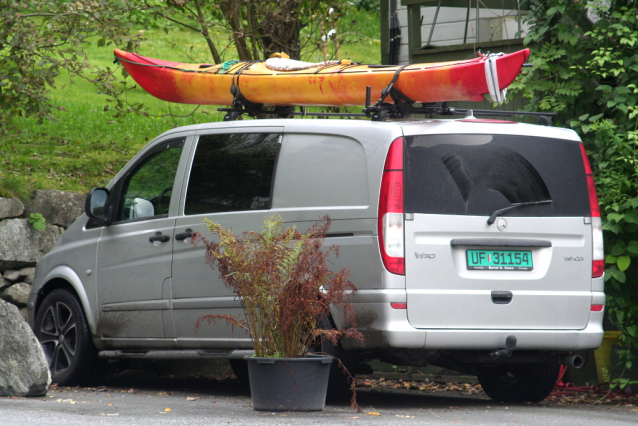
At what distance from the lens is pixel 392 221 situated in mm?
5414

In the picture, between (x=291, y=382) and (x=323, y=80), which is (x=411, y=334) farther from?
(x=323, y=80)

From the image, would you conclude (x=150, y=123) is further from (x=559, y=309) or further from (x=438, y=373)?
(x=559, y=309)

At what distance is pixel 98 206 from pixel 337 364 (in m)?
2.68

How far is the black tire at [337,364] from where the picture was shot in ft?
18.5

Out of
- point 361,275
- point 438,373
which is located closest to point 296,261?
point 361,275

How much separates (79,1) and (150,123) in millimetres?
8178

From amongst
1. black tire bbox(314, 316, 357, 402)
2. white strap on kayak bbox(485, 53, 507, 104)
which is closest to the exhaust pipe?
black tire bbox(314, 316, 357, 402)

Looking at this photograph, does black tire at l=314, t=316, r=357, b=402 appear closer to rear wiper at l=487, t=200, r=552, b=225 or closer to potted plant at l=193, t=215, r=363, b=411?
potted plant at l=193, t=215, r=363, b=411

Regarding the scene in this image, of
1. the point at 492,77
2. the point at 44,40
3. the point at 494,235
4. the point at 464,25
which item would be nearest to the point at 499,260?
the point at 494,235

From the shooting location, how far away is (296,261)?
5.38 meters

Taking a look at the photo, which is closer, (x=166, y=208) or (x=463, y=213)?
(x=463, y=213)

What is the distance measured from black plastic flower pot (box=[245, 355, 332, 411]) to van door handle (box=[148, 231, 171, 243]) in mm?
1629

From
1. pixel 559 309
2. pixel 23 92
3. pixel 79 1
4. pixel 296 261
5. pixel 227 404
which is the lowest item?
pixel 227 404

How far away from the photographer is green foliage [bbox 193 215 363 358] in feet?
17.5
